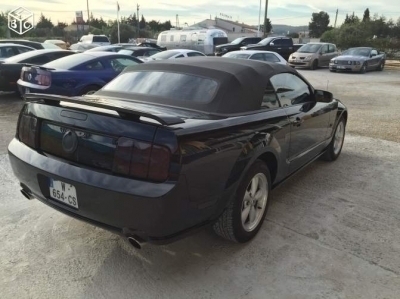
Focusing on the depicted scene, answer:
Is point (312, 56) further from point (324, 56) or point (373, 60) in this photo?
point (373, 60)

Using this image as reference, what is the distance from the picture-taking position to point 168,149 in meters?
2.33

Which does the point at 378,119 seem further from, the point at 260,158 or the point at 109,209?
the point at 109,209

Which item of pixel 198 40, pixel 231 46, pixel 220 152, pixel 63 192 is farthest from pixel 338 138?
pixel 198 40

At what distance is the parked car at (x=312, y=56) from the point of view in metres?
21.8

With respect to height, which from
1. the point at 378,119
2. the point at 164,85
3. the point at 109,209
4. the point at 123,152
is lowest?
the point at 378,119

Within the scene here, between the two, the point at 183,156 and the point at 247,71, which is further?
the point at 247,71

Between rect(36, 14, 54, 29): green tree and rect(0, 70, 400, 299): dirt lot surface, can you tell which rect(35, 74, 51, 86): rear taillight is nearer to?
rect(0, 70, 400, 299): dirt lot surface

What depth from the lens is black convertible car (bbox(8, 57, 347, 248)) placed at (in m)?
2.37

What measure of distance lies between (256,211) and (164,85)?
4.64 feet

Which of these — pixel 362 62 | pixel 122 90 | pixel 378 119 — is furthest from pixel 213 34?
pixel 122 90

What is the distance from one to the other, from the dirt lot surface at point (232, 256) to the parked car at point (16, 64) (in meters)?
6.17

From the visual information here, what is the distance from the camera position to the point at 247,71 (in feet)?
11.3

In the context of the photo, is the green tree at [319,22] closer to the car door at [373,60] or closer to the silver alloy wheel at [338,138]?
the car door at [373,60]

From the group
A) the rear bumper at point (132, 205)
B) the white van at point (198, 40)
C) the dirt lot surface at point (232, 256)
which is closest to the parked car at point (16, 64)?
the dirt lot surface at point (232, 256)
